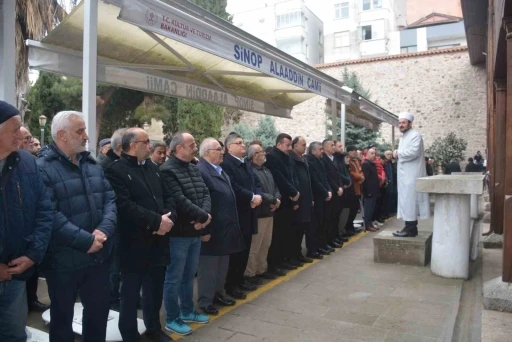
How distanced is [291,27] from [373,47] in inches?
311

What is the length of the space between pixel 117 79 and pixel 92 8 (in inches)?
78.1

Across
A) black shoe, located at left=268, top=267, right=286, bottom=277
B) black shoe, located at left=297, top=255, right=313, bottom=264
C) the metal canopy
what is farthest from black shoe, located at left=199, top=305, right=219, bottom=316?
the metal canopy

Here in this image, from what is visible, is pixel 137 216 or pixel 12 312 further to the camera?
pixel 137 216

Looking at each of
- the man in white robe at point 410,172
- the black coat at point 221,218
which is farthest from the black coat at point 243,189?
the man in white robe at point 410,172

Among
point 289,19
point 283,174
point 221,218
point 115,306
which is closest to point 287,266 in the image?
point 283,174

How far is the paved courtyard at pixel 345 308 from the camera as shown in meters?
3.78

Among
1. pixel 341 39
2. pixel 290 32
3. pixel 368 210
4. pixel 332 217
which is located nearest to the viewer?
pixel 332 217

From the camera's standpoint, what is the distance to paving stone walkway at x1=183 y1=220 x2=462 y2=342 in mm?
3771

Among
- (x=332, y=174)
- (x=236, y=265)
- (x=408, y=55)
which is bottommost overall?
(x=236, y=265)

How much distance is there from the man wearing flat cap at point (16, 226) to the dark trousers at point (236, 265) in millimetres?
2556

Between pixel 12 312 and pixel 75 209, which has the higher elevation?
pixel 75 209

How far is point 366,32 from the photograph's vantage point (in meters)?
37.2

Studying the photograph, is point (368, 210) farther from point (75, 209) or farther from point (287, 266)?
point (75, 209)

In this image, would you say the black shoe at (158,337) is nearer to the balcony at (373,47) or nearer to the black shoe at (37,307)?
the black shoe at (37,307)
